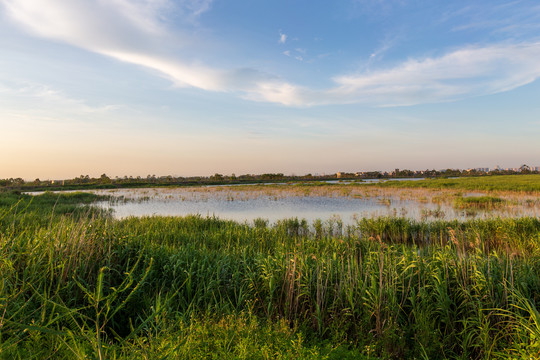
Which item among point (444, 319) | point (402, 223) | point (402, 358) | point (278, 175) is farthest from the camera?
point (278, 175)

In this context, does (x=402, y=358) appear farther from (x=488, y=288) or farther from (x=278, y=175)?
(x=278, y=175)

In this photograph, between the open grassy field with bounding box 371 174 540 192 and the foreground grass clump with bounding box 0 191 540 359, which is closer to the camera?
the foreground grass clump with bounding box 0 191 540 359

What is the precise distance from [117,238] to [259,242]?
4.94 m

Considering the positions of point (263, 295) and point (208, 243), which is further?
point (208, 243)

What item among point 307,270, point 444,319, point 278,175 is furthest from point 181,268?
point 278,175

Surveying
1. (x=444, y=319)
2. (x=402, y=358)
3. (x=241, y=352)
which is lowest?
(x=402, y=358)

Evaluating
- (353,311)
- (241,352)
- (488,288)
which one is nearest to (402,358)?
(353,311)

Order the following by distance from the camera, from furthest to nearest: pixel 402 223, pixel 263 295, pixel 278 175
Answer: pixel 278 175 < pixel 402 223 < pixel 263 295

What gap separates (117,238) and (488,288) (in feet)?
23.9

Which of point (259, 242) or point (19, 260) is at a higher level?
point (19, 260)

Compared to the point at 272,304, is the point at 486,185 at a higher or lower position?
higher

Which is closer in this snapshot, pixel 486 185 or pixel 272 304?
pixel 272 304

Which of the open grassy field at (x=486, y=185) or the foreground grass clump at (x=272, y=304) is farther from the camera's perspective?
the open grassy field at (x=486, y=185)

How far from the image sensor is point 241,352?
3301mm
